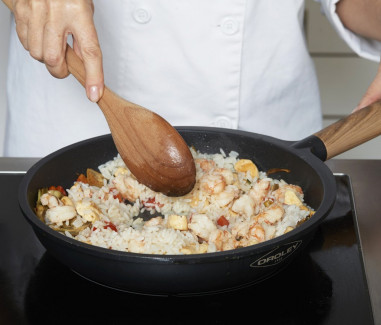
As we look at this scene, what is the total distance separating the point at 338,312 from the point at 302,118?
32.9 inches

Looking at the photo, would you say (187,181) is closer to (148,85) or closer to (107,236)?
(107,236)

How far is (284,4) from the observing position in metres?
1.60

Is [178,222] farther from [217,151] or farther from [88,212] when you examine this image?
[217,151]

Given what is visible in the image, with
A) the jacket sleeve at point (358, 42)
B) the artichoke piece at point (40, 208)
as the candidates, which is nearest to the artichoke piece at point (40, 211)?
the artichoke piece at point (40, 208)

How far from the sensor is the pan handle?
124 centimetres

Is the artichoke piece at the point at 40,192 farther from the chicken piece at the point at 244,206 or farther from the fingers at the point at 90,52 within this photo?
the chicken piece at the point at 244,206

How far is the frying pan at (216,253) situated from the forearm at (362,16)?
32 centimetres

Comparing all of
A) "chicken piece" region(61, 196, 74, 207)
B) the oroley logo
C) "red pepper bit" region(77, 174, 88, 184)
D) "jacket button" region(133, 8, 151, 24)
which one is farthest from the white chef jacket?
the oroley logo

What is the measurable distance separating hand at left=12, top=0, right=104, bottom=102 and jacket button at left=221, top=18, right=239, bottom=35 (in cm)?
45

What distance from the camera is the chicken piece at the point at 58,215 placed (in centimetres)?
114

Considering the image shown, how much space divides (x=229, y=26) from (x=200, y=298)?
73cm

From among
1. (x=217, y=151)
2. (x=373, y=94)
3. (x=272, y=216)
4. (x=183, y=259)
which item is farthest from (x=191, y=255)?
(x=373, y=94)

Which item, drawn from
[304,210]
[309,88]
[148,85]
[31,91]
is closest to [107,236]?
[304,210]

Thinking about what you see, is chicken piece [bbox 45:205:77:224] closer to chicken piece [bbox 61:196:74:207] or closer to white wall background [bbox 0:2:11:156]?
chicken piece [bbox 61:196:74:207]
